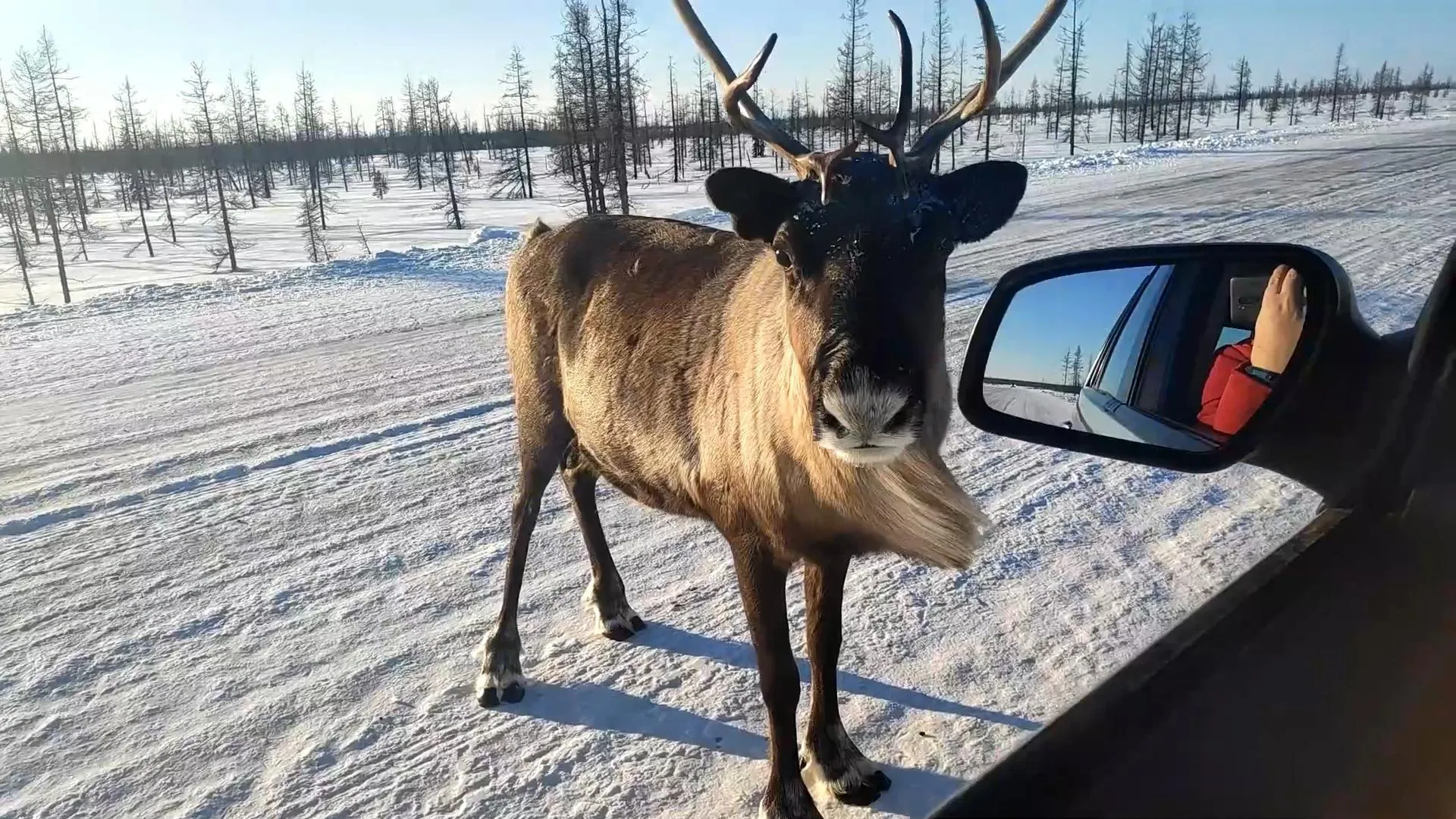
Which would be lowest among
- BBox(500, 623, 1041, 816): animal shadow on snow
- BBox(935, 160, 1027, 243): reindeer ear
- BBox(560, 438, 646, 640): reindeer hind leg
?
BBox(500, 623, 1041, 816): animal shadow on snow

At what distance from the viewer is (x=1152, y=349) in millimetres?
2809

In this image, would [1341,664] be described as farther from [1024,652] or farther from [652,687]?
[652,687]

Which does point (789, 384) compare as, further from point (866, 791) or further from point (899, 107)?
point (866, 791)

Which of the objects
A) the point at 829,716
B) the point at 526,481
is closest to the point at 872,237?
the point at 829,716

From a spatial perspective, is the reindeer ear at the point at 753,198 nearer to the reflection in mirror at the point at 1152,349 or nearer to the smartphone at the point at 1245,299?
the reflection in mirror at the point at 1152,349

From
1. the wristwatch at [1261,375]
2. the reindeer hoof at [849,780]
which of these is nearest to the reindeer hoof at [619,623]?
the reindeer hoof at [849,780]

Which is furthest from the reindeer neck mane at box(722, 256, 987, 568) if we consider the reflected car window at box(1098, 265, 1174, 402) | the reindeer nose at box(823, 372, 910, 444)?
the reflected car window at box(1098, 265, 1174, 402)

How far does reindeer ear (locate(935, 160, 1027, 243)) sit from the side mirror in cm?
26

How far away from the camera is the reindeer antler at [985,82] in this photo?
9.48ft

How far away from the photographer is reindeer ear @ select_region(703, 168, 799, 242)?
9.48 feet

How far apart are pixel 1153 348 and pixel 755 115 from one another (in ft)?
5.29

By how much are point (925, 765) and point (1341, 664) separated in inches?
78.4

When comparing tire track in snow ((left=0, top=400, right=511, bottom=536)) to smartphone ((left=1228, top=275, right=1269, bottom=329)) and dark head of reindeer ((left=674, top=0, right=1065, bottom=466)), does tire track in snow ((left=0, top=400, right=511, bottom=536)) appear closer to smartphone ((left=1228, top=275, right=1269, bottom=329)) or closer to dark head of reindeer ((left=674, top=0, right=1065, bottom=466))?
dark head of reindeer ((left=674, top=0, right=1065, bottom=466))

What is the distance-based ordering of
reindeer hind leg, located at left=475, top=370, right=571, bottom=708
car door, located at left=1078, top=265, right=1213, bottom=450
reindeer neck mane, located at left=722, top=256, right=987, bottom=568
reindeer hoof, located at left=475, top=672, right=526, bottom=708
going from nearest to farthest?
reindeer neck mane, located at left=722, top=256, right=987, bottom=568, car door, located at left=1078, top=265, right=1213, bottom=450, reindeer hoof, located at left=475, top=672, right=526, bottom=708, reindeer hind leg, located at left=475, top=370, right=571, bottom=708
